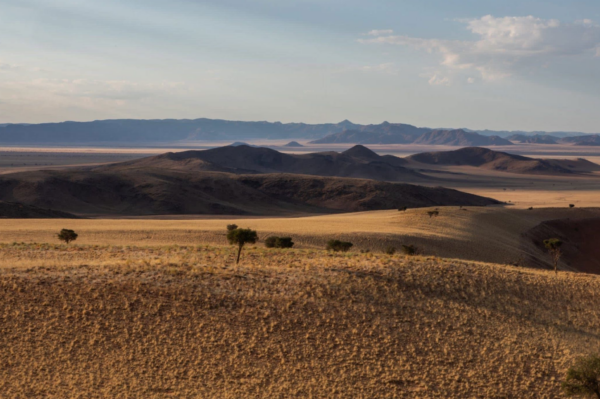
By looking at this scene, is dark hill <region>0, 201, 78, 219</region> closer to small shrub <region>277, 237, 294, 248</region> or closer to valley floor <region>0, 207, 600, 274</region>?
valley floor <region>0, 207, 600, 274</region>

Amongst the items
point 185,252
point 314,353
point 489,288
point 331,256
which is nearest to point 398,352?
point 314,353

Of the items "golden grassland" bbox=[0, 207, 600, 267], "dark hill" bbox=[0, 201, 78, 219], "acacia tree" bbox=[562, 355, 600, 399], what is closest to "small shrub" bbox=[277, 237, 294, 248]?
"golden grassland" bbox=[0, 207, 600, 267]

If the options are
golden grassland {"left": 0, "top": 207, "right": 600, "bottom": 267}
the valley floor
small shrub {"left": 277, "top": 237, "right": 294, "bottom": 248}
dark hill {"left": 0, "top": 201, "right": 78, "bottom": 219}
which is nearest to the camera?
small shrub {"left": 277, "top": 237, "right": 294, "bottom": 248}

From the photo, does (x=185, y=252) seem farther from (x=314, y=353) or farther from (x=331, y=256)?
(x=314, y=353)

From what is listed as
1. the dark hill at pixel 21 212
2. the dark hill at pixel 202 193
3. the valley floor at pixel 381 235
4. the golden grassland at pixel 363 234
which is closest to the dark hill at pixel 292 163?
the dark hill at pixel 202 193

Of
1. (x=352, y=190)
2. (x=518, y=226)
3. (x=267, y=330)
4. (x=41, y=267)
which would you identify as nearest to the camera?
(x=267, y=330)

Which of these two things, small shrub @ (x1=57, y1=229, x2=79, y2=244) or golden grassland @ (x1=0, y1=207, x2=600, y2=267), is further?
golden grassland @ (x1=0, y1=207, x2=600, y2=267)
